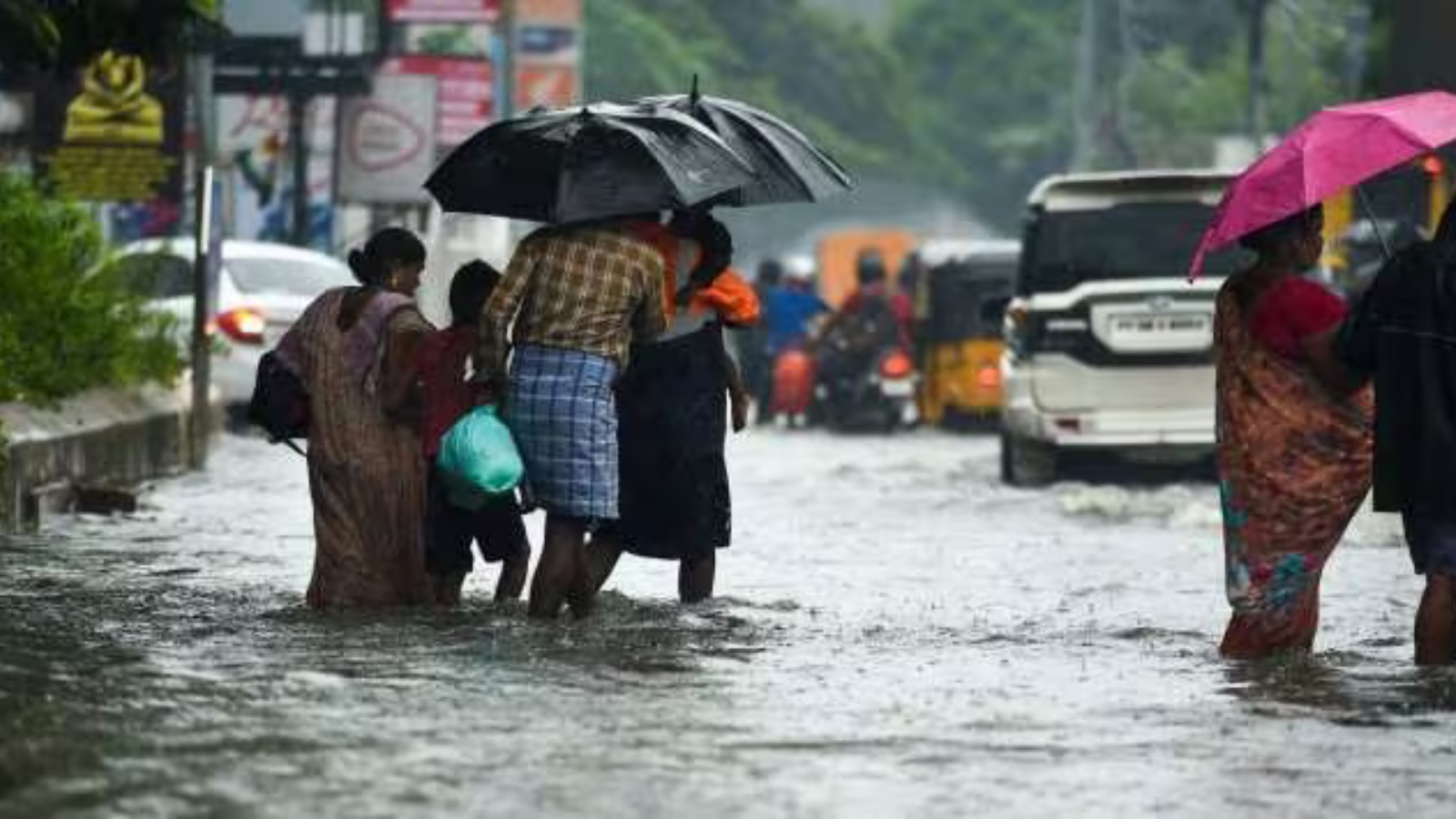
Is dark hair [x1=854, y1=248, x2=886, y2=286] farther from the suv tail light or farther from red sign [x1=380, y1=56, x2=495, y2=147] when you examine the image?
the suv tail light

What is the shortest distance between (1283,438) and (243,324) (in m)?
17.4

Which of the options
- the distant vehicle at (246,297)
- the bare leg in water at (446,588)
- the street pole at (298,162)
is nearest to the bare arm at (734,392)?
the bare leg in water at (446,588)

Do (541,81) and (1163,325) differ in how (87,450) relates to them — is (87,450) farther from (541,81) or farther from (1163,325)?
(541,81)

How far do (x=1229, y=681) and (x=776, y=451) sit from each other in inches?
756

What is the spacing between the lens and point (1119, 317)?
22.8 m

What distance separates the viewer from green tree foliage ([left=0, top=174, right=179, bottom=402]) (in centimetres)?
1839

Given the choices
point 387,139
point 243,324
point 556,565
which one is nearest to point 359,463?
point 556,565

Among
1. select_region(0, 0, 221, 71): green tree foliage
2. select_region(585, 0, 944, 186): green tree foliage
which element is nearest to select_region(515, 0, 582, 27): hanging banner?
select_region(585, 0, 944, 186): green tree foliage

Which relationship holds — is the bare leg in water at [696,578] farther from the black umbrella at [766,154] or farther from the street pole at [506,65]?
the street pole at [506,65]

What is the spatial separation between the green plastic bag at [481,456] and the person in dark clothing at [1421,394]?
8.58 ft

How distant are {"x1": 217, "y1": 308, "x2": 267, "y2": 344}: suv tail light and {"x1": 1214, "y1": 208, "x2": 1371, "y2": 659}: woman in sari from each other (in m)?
17.2

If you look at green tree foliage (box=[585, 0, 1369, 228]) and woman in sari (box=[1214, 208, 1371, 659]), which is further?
green tree foliage (box=[585, 0, 1369, 228])

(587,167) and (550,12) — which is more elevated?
(550,12)

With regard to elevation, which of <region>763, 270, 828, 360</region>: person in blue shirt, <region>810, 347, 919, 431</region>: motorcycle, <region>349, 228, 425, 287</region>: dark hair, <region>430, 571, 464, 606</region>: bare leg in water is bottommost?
<region>810, 347, 919, 431</region>: motorcycle
